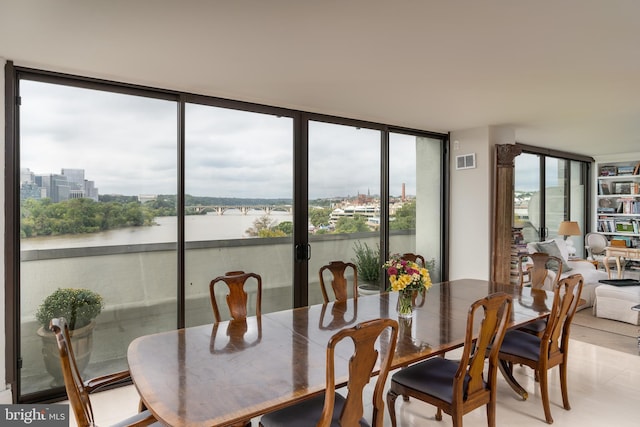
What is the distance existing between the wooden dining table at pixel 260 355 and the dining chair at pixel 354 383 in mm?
101

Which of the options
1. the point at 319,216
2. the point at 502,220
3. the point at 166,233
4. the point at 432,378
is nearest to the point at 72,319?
the point at 166,233

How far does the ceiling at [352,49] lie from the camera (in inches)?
80.0

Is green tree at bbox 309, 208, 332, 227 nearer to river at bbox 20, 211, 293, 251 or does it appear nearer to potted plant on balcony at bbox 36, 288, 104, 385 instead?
river at bbox 20, 211, 293, 251

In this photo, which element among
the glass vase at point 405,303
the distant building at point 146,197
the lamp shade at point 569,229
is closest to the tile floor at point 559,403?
the glass vase at point 405,303

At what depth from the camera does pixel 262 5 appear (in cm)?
199

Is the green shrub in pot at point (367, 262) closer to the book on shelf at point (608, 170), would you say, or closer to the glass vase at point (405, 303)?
the glass vase at point (405, 303)

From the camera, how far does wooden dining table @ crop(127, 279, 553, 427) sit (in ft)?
5.04

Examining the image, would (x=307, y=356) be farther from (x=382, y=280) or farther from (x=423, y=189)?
(x=423, y=189)

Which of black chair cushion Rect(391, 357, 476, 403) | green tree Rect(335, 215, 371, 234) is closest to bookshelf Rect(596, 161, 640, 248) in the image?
green tree Rect(335, 215, 371, 234)


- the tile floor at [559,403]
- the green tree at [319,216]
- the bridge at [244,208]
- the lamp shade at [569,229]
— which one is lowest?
the tile floor at [559,403]

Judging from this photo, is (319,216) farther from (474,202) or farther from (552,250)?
(552,250)

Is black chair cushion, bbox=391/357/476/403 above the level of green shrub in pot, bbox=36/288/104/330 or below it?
below

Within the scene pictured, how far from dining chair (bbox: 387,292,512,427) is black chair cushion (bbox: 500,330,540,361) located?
0.60m

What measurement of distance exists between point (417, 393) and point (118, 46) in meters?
2.77
